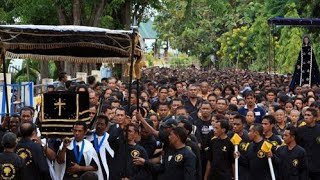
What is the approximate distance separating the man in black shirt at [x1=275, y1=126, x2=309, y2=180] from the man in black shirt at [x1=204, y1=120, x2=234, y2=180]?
0.68 meters

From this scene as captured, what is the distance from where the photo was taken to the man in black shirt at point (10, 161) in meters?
10.8

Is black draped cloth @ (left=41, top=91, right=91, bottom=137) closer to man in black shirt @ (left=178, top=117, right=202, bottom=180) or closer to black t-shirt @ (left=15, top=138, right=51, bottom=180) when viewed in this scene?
black t-shirt @ (left=15, top=138, right=51, bottom=180)

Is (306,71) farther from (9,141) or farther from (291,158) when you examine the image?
(9,141)

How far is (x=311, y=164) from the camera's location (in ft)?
48.3

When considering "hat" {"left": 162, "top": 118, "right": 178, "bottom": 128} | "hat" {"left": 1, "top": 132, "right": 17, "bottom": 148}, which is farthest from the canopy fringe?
"hat" {"left": 1, "top": 132, "right": 17, "bottom": 148}

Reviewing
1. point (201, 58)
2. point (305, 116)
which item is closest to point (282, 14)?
point (305, 116)

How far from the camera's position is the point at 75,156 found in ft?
37.9

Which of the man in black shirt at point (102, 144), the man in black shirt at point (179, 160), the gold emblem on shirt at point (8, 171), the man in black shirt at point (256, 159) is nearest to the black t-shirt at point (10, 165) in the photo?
the gold emblem on shirt at point (8, 171)

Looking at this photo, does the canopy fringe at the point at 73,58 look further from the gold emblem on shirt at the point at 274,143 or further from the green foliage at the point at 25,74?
the green foliage at the point at 25,74

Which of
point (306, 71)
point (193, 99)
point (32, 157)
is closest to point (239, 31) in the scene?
point (306, 71)

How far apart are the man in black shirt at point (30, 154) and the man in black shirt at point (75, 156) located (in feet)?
0.74

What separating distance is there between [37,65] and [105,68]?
548 centimetres

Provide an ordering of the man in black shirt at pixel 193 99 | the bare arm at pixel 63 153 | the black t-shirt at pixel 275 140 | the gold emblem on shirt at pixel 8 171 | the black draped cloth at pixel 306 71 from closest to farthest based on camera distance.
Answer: the gold emblem on shirt at pixel 8 171, the bare arm at pixel 63 153, the black t-shirt at pixel 275 140, the man in black shirt at pixel 193 99, the black draped cloth at pixel 306 71

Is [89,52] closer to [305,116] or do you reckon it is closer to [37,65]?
[305,116]
